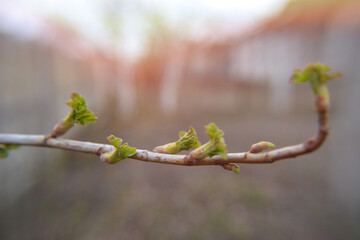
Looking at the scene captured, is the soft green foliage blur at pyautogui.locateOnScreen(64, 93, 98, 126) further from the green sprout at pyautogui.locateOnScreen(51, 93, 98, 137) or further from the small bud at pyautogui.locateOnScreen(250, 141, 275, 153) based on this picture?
the small bud at pyautogui.locateOnScreen(250, 141, 275, 153)

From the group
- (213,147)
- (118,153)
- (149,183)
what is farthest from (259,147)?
(149,183)

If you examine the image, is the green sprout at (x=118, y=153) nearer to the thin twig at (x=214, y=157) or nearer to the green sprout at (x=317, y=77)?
the thin twig at (x=214, y=157)

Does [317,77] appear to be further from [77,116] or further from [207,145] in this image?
[77,116]

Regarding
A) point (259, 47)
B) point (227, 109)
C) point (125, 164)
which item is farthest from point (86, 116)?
point (259, 47)

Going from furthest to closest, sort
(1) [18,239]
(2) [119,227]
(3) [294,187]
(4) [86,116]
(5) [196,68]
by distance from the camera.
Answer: (5) [196,68] → (3) [294,187] → (2) [119,227] → (1) [18,239] → (4) [86,116]

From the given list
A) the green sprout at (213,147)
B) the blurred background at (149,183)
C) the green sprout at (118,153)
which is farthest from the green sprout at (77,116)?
the blurred background at (149,183)

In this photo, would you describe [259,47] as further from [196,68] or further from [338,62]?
[338,62]

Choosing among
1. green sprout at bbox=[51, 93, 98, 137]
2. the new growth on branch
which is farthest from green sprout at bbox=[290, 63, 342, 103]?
green sprout at bbox=[51, 93, 98, 137]
